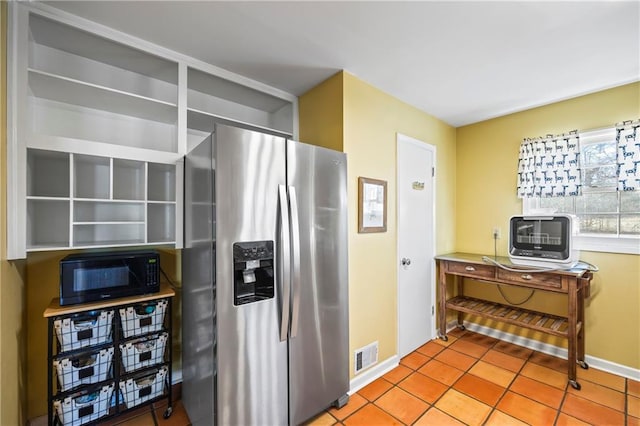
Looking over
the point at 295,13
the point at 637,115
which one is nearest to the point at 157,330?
the point at 295,13

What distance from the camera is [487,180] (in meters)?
3.13

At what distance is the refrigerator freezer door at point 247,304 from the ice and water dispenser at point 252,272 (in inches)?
0.9

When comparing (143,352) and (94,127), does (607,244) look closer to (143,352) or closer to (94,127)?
(143,352)

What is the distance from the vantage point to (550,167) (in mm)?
2635

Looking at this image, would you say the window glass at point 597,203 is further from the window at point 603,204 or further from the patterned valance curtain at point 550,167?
the patterned valance curtain at point 550,167

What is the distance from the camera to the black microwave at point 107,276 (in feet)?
5.07

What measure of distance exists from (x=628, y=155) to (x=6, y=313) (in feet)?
14.4

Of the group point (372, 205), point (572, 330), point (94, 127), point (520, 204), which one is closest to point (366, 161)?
point (372, 205)

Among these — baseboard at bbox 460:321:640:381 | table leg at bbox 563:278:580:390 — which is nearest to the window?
table leg at bbox 563:278:580:390

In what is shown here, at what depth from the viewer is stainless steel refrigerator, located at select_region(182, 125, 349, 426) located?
4.52 feet

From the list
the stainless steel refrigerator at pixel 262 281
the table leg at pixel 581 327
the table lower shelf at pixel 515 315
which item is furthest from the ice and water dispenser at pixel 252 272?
the table leg at pixel 581 327

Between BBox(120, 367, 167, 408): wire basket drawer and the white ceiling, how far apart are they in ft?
7.40

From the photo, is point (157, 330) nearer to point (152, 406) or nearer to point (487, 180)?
point (152, 406)

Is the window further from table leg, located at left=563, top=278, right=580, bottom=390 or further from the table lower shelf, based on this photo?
the table lower shelf
